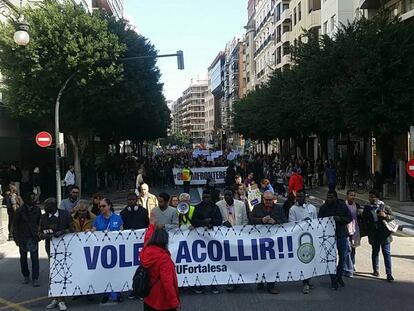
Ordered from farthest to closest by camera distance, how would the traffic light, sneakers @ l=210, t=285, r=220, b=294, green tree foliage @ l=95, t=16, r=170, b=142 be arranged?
green tree foliage @ l=95, t=16, r=170, b=142
the traffic light
sneakers @ l=210, t=285, r=220, b=294

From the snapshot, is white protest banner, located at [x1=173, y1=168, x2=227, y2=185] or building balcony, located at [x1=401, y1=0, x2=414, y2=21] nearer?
building balcony, located at [x1=401, y1=0, x2=414, y2=21]

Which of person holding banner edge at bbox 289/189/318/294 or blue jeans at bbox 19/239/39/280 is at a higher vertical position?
person holding banner edge at bbox 289/189/318/294

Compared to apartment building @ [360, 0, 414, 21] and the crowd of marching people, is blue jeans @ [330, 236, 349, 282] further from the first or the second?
apartment building @ [360, 0, 414, 21]

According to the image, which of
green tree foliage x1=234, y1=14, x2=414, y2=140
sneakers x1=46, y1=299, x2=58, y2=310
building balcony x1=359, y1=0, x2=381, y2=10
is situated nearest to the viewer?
sneakers x1=46, y1=299, x2=58, y2=310

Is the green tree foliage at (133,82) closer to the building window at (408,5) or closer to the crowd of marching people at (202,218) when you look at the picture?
the building window at (408,5)

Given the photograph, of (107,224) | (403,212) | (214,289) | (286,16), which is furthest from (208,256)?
(286,16)

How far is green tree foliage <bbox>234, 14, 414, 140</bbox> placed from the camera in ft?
84.8

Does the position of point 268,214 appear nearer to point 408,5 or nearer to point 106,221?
point 106,221

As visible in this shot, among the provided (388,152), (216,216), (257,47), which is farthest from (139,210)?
(257,47)

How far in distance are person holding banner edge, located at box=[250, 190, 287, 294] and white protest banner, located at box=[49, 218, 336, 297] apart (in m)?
0.12

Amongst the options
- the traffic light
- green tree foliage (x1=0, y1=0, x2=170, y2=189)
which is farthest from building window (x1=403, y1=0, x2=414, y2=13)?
green tree foliage (x1=0, y1=0, x2=170, y2=189)

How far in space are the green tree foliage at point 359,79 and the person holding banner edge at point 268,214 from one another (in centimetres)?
1749

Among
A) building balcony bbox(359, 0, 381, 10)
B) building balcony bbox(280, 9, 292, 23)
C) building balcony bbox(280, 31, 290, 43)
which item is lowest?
building balcony bbox(359, 0, 381, 10)

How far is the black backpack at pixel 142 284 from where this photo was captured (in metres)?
5.19
